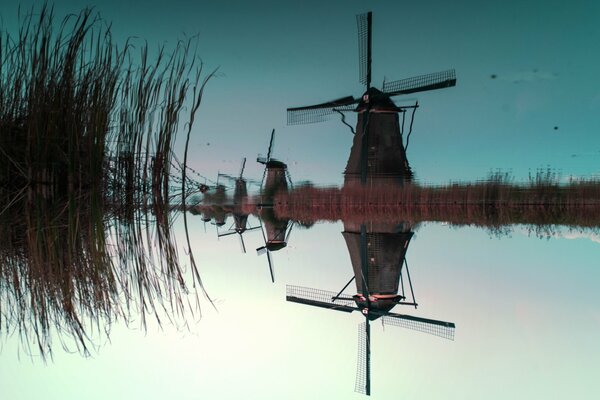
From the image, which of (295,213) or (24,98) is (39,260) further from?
(295,213)

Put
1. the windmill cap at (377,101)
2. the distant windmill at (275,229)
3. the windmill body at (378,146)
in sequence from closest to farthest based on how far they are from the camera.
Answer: the distant windmill at (275,229) → the windmill body at (378,146) → the windmill cap at (377,101)

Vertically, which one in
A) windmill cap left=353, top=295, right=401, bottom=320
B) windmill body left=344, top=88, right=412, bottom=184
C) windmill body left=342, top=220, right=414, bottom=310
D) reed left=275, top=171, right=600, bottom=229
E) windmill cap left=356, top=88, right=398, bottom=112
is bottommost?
windmill cap left=353, top=295, right=401, bottom=320

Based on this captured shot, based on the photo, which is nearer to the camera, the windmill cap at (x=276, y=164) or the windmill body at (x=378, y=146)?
the windmill body at (x=378, y=146)

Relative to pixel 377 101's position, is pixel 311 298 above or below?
→ below

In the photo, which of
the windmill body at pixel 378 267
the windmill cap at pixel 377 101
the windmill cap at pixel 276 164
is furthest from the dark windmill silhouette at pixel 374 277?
the windmill cap at pixel 276 164

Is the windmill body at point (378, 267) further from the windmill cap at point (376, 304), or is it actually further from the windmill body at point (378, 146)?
the windmill body at point (378, 146)

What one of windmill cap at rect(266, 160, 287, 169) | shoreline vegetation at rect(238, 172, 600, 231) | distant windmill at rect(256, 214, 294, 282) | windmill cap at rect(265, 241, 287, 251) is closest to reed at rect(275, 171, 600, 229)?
shoreline vegetation at rect(238, 172, 600, 231)

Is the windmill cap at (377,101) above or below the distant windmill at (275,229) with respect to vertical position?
above

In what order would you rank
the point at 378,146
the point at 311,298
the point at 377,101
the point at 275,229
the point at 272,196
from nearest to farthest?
the point at 311,298 → the point at 378,146 → the point at 377,101 → the point at 275,229 → the point at 272,196

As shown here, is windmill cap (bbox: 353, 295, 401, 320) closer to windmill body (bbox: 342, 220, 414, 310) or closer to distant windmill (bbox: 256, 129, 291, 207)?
windmill body (bbox: 342, 220, 414, 310)

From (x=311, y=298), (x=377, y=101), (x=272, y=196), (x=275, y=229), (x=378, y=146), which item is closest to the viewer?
(x=311, y=298)

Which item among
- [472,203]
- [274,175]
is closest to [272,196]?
[274,175]

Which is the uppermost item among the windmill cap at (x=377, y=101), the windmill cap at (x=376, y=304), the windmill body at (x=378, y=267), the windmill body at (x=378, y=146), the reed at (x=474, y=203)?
the windmill cap at (x=377, y=101)

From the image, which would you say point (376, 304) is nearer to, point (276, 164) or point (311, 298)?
point (311, 298)
